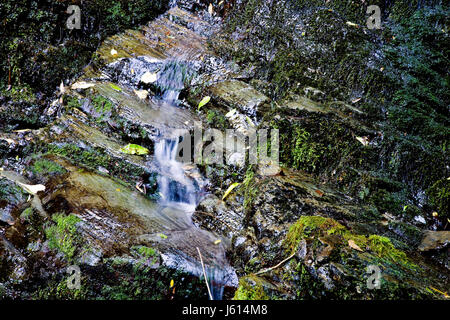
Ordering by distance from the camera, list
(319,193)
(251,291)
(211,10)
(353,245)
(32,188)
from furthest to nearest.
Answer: (211,10) < (319,193) < (32,188) < (353,245) < (251,291)

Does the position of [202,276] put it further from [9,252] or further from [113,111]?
[113,111]

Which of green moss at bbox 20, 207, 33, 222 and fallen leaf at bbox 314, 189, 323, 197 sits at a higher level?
fallen leaf at bbox 314, 189, 323, 197

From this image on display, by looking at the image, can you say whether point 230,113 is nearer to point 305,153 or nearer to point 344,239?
point 305,153

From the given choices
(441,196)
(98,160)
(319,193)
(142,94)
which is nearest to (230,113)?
(142,94)

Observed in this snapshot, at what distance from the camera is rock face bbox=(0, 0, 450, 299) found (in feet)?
9.59

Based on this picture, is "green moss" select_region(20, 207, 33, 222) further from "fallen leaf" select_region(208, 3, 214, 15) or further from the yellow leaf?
"fallen leaf" select_region(208, 3, 214, 15)

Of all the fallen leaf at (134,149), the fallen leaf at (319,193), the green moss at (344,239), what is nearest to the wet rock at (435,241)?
the green moss at (344,239)

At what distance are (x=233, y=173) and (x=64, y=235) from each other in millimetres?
2696

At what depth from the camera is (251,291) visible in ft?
8.57

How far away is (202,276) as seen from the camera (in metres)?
3.30

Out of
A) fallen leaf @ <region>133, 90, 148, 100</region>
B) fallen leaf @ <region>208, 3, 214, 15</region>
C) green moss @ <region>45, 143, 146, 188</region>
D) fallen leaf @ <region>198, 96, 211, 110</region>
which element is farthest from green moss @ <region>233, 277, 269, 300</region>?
fallen leaf @ <region>208, 3, 214, 15</region>

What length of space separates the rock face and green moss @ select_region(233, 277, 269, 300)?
0.03 feet

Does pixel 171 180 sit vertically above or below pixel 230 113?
below

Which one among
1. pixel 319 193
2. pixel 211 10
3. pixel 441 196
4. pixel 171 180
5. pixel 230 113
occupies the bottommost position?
pixel 171 180
